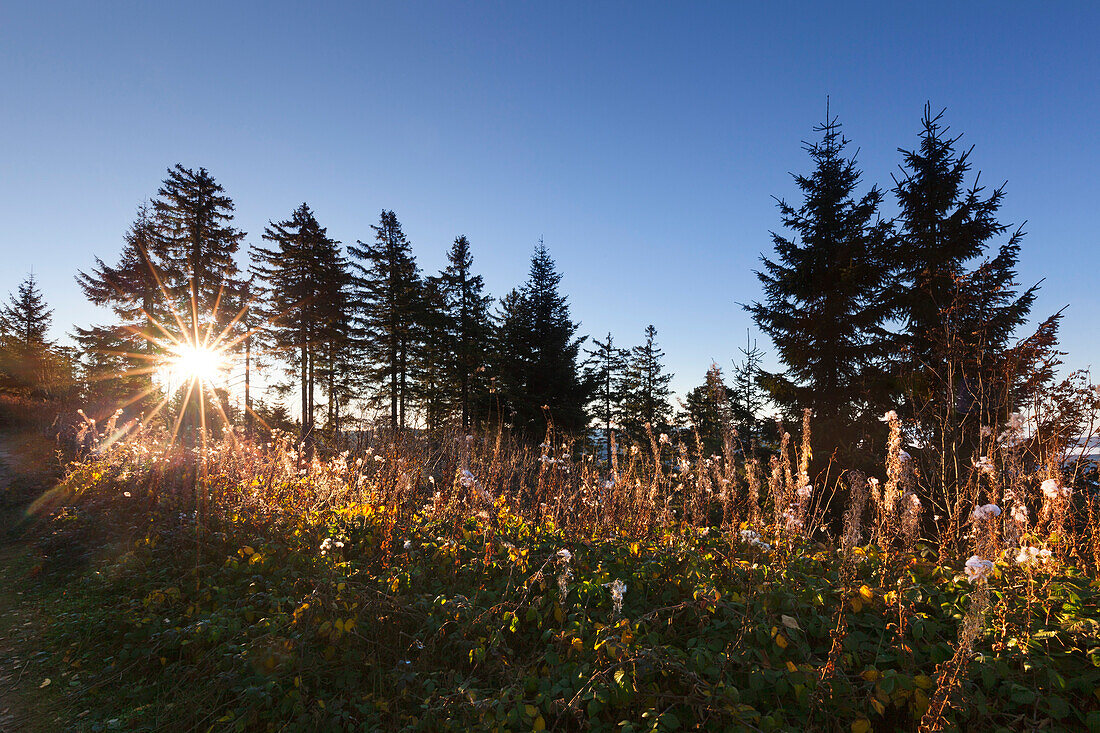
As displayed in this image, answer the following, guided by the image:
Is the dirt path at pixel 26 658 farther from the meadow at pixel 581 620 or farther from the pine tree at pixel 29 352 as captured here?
the pine tree at pixel 29 352

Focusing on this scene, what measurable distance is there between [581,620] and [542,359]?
1874 centimetres

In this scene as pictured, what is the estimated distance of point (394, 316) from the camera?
24.3 metres

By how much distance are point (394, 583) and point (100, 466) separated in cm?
668

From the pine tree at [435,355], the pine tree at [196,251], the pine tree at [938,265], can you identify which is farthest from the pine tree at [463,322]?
the pine tree at [938,265]

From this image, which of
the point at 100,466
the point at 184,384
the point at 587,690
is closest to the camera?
the point at 587,690

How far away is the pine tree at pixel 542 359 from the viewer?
21125mm

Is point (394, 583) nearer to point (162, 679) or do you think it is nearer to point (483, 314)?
point (162, 679)

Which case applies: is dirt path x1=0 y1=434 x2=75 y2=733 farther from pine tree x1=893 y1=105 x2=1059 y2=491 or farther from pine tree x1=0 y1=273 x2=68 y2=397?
pine tree x1=0 y1=273 x2=68 y2=397

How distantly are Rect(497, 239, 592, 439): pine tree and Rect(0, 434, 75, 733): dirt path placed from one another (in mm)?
16004

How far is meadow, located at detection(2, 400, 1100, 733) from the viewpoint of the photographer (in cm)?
225

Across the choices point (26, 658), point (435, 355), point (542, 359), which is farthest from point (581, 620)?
point (435, 355)

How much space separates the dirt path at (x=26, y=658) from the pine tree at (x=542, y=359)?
16004 mm

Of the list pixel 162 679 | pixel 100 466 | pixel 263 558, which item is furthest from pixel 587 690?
pixel 100 466

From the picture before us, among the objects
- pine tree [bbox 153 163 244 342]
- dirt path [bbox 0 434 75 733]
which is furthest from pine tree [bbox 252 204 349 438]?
dirt path [bbox 0 434 75 733]
